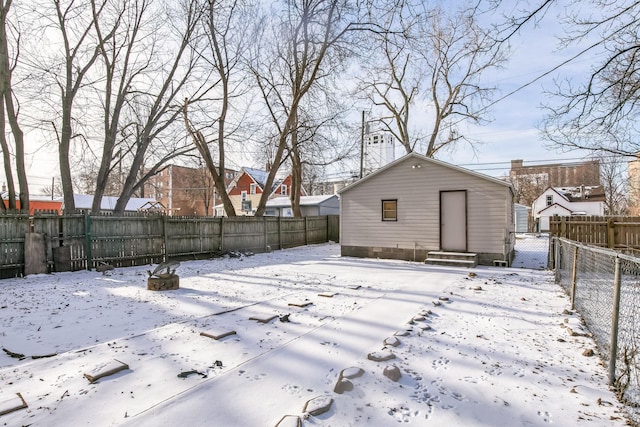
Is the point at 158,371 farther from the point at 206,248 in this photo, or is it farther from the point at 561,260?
the point at 206,248

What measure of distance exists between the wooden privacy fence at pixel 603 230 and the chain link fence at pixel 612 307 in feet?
12.9

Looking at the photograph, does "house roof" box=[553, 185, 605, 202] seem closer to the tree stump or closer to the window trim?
the window trim

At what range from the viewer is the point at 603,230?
390 inches

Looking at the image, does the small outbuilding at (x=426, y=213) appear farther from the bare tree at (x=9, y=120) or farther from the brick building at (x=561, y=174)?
the brick building at (x=561, y=174)

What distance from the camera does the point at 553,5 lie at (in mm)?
4762

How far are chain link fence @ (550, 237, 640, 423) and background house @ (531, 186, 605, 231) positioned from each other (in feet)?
112

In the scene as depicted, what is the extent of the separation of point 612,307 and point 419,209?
27.6 feet

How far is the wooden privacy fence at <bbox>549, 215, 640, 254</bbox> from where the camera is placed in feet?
31.1

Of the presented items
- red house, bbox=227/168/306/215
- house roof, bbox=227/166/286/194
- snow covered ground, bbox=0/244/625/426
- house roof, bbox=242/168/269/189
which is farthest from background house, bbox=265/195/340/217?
snow covered ground, bbox=0/244/625/426

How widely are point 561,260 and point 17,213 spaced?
42.6ft

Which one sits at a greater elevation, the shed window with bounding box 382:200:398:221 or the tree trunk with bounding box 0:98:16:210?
the tree trunk with bounding box 0:98:16:210

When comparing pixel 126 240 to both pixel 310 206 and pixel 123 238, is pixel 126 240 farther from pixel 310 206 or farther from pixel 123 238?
pixel 310 206

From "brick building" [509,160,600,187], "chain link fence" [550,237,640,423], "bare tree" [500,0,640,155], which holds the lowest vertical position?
"chain link fence" [550,237,640,423]

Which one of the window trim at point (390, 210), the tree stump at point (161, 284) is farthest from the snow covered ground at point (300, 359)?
the window trim at point (390, 210)
